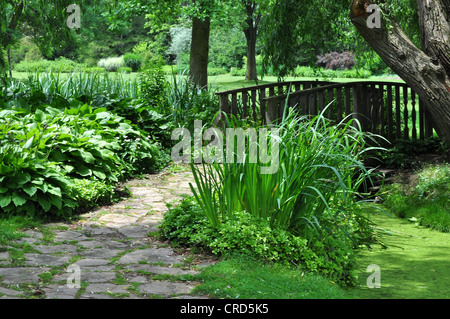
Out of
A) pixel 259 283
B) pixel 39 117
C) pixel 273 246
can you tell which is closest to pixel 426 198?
pixel 273 246

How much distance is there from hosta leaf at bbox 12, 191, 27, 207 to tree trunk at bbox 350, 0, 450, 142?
4.94 meters

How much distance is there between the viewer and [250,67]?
26.8m

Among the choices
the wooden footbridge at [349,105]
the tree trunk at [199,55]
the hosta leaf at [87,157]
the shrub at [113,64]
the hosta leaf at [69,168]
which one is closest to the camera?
the hosta leaf at [69,168]

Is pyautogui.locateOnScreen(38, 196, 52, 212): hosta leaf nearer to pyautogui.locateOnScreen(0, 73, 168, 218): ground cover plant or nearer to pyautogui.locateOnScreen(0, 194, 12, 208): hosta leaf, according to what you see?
pyautogui.locateOnScreen(0, 73, 168, 218): ground cover plant

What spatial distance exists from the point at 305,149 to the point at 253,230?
86cm

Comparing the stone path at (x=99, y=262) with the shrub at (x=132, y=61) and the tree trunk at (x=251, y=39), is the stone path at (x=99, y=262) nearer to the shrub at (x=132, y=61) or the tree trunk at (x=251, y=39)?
the tree trunk at (x=251, y=39)

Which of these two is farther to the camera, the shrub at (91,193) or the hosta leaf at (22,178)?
the shrub at (91,193)

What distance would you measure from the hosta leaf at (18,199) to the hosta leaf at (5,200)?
0.15ft

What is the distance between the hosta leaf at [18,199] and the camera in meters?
5.05

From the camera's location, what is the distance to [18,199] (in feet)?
16.7

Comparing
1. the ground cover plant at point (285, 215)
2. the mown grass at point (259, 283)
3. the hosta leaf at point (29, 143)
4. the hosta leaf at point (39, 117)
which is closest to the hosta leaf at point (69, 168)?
the hosta leaf at point (29, 143)

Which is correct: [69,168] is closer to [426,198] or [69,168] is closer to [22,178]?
[22,178]

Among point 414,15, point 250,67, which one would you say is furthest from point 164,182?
point 250,67

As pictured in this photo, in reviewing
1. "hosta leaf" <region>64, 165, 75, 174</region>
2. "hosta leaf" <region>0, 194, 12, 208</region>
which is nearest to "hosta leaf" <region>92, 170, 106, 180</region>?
"hosta leaf" <region>64, 165, 75, 174</region>
